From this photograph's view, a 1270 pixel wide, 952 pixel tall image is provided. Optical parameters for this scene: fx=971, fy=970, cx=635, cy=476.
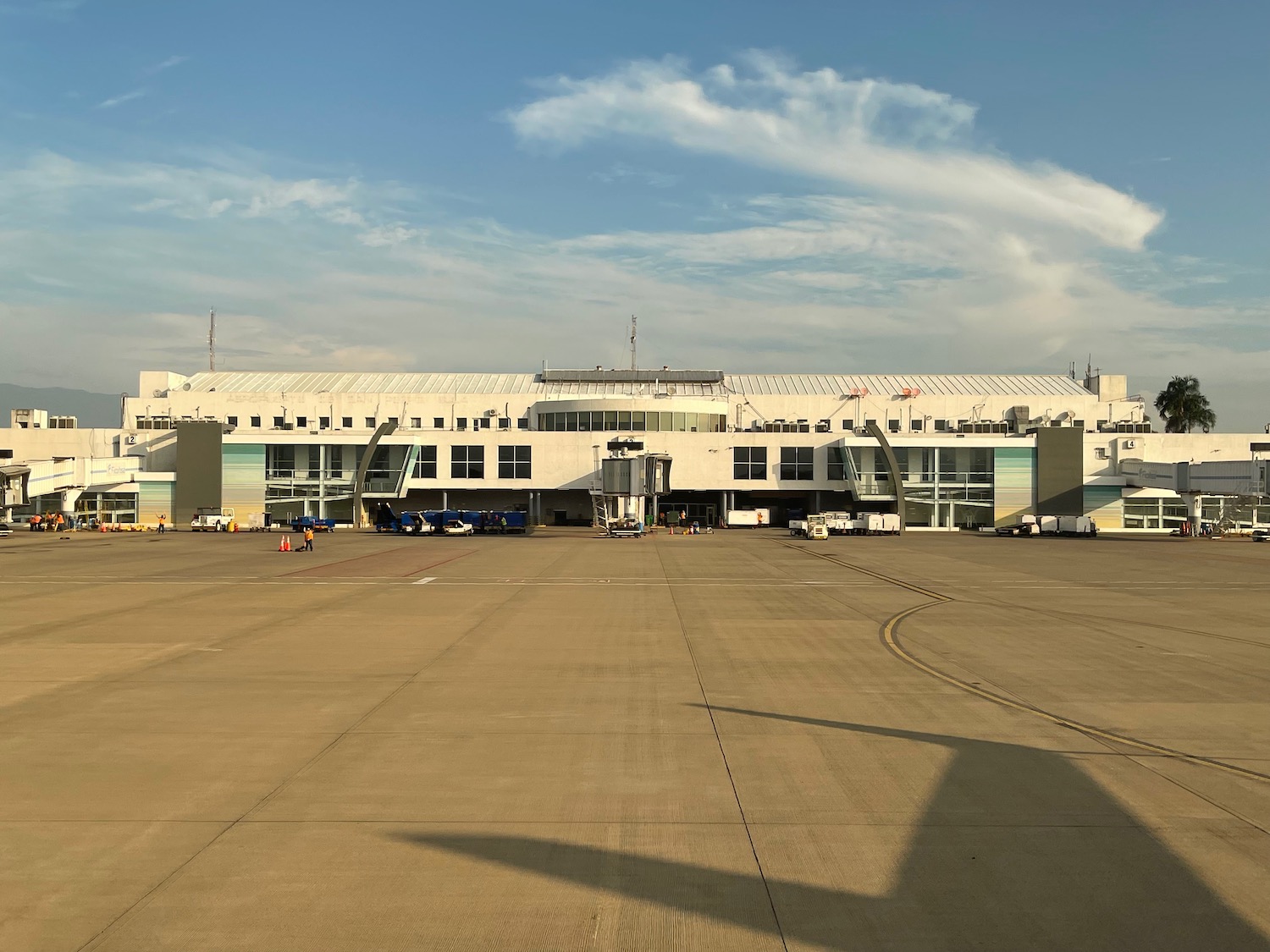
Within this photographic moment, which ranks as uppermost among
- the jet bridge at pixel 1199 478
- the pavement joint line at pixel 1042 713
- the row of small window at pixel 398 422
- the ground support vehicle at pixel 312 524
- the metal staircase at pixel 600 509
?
the row of small window at pixel 398 422

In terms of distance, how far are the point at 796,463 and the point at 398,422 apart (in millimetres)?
50576

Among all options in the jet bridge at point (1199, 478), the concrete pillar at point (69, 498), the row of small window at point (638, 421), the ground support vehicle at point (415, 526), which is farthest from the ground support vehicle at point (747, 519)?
the concrete pillar at point (69, 498)

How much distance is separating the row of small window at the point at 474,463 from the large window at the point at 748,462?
2407 centimetres

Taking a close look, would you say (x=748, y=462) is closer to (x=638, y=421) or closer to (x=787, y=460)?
(x=787, y=460)

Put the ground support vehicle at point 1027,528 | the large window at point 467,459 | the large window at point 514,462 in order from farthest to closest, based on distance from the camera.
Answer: the large window at point 514,462 → the large window at point 467,459 → the ground support vehicle at point 1027,528

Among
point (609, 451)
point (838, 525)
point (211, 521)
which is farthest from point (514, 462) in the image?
point (838, 525)

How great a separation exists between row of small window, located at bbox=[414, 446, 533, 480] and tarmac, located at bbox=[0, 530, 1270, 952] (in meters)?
80.1

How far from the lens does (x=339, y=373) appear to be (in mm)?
139625

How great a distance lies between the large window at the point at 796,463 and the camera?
115 meters

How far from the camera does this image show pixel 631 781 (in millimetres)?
14305

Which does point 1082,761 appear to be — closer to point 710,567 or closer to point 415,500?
point 710,567

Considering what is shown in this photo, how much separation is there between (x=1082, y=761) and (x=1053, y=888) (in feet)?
18.4

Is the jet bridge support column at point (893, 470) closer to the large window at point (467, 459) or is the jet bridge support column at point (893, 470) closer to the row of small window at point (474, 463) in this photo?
the row of small window at point (474, 463)

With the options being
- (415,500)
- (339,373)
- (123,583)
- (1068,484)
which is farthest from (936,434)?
(123,583)
